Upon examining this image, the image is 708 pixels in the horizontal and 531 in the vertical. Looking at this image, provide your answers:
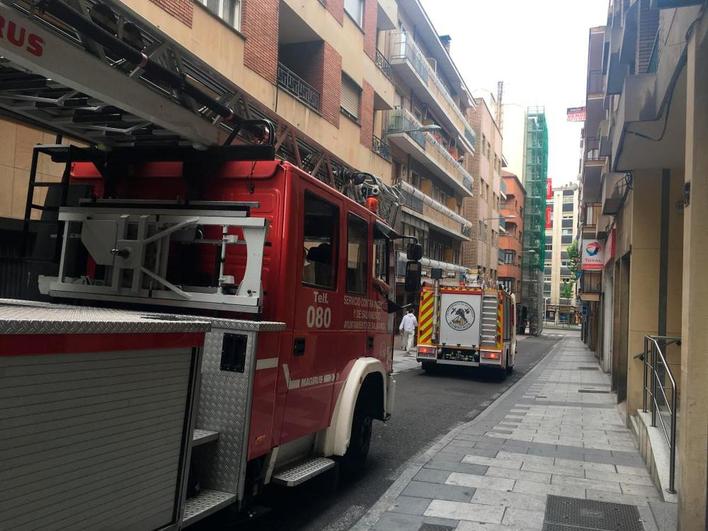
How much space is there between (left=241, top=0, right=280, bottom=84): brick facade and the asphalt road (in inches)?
326

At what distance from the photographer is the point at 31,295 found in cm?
457

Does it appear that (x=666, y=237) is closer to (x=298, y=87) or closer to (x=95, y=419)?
(x=95, y=419)

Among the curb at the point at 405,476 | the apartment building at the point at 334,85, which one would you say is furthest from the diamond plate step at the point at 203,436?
the apartment building at the point at 334,85

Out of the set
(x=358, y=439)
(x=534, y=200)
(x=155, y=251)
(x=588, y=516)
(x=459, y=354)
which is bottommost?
(x=588, y=516)

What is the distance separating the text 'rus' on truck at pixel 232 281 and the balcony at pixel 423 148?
2104cm

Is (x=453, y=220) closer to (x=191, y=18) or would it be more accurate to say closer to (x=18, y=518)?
(x=191, y=18)

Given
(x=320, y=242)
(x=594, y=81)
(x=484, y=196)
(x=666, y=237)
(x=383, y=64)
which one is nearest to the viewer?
(x=320, y=242)

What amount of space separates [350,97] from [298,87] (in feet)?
12.1

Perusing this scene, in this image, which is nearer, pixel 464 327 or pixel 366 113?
pixel 464 327

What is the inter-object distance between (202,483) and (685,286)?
3859mm

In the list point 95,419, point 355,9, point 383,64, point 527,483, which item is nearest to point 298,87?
point 355,9

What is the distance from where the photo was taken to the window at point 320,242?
456 cm

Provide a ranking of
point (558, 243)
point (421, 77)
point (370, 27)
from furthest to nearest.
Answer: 1. point (558, 243)
2. point (421, 77)
3. point (370, 27)

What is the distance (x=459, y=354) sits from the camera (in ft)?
53.6
